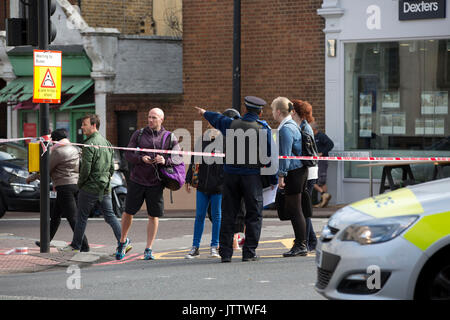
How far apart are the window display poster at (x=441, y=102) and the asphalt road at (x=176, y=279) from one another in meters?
7.03

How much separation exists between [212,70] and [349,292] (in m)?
14.3

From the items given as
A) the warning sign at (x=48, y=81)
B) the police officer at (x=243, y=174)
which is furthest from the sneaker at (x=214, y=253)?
the warning sign at (x=48, y=81)

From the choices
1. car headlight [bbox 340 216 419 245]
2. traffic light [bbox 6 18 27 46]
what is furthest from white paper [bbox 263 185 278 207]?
car headlight [bbox 340 216 419 245]

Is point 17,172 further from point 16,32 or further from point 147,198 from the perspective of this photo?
point 147,198

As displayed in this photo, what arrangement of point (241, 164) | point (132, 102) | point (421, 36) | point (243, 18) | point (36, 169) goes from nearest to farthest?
1. point (241, 164)
2. point (36, 169)
3. point (421, 36)
4. point (243, 18)
5. point (132, 102)

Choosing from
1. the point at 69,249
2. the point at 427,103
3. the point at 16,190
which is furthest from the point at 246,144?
the point at 427,103

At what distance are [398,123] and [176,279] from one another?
1062 cm

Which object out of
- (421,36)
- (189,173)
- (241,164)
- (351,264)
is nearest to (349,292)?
(351,264)

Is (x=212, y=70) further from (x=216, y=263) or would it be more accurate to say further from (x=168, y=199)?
(x=216, y=263)

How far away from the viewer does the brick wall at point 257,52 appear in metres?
18.8

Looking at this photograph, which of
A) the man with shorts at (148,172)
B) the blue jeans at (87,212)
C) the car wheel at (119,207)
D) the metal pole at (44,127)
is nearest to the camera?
the man with shorts at (148,172)

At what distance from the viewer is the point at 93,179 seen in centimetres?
1083

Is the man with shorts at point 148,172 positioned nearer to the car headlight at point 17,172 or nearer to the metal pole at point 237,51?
the car headlight at point 17,172

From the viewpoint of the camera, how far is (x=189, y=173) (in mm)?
11258
